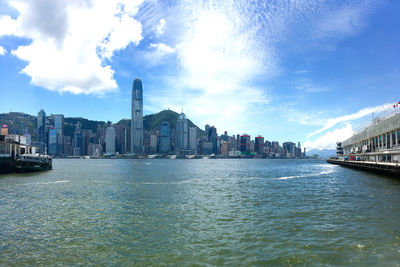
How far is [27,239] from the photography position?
16469 millimetres

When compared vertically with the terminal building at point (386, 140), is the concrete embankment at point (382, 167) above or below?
below

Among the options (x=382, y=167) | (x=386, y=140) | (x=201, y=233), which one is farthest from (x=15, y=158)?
(x=386, y=140)

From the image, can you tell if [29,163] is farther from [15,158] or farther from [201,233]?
[201,233]

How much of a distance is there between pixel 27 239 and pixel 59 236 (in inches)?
74.6

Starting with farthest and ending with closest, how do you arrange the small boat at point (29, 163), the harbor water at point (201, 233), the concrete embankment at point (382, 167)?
the small boat at point (29, 163) → the concrete embankment at point (382, 167) → the harbor water at point (201, 233)

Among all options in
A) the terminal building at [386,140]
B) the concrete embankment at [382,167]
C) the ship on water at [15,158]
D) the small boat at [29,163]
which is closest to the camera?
the concrete embankment at [382,167]

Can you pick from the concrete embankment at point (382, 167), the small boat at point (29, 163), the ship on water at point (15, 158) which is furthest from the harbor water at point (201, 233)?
the small boat at point (29, 163)

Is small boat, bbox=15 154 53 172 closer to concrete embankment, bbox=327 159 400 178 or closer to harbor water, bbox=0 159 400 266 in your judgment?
harbor water, bbox=0 159 400 266

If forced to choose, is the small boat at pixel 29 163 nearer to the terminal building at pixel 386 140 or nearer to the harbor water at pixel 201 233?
the harbor water at pixel 201 233

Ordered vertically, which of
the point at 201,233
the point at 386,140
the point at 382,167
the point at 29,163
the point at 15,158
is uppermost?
the point at 386,140

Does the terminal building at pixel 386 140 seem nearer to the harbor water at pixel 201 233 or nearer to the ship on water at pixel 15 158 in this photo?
the harbor water at pixel 201 233

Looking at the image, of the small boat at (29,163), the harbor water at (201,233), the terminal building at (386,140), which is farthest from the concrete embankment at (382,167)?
the small boat at (29,163)

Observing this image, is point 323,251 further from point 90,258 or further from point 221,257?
point 90,258

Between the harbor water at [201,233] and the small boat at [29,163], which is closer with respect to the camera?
the harbor water at [201,233]
